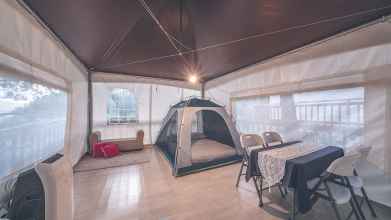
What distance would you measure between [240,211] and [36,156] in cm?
251

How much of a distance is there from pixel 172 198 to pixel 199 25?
243 centimetres

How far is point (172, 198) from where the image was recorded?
2090 millimetres

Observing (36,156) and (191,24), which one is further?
(191,24)

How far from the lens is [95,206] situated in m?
1.91

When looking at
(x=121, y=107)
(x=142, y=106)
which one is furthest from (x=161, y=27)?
(x=121, y=107)

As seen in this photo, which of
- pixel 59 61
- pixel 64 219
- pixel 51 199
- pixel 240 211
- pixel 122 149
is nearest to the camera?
pixel 51 199

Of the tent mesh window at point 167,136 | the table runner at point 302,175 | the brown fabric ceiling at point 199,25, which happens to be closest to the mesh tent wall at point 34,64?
the brown fabric ceiling at point 199,25

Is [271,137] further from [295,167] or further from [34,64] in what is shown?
[34,64]

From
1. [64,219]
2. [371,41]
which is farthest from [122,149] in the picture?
[371,41]

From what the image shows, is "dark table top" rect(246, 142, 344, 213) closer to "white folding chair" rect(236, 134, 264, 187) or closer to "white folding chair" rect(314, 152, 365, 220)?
"white folding chair" rect(314, 152, 365, 220)

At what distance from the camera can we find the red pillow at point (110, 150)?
3.74 m

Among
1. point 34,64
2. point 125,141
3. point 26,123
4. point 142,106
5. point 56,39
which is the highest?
point 56,39

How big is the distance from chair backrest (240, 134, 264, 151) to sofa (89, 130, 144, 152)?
10.2 ft

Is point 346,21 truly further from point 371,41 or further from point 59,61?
point 59,61
